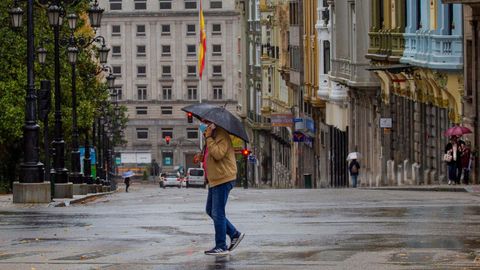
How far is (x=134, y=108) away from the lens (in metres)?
185

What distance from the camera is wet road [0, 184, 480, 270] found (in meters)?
18.0

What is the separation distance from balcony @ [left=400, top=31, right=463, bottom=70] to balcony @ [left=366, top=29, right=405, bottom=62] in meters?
4.60

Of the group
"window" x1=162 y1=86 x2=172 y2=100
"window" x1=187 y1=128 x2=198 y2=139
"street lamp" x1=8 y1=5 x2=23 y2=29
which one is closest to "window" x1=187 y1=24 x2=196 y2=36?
"window" x1=162 y1=86 x2=172 y2=100

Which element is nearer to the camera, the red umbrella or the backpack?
the red umbrella

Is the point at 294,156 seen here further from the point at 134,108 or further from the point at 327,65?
the point at 134,108

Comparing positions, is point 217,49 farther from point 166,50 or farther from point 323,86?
point 323,86

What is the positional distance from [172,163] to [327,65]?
102095 mm

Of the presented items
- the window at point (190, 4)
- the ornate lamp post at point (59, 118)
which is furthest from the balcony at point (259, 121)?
the ornate lamp post at point (59, 118)

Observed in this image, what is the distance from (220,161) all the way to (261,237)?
9.42 feet

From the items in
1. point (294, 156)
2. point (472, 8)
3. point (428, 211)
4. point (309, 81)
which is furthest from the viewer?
point (294, 156)

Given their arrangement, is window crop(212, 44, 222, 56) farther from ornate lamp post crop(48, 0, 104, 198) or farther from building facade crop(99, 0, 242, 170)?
ornate lamp post crop(48, 0, 104, 198)

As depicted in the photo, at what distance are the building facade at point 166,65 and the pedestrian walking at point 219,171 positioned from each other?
6377 inches

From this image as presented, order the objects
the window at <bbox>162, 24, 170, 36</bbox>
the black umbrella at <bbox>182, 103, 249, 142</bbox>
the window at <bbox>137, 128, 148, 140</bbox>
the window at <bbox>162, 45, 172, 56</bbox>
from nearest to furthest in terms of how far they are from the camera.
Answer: the black umbrella at <bbox>182, 103, 249, 142</bbox>, the window at <bbox>137, 128, 148, 140</bbox>, the window at <bbox>162, 24, 170, 36</bbox>, the window at <bbox>162, 45, 172, 56</bbox>

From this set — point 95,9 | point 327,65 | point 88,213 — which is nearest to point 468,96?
point 95,9
